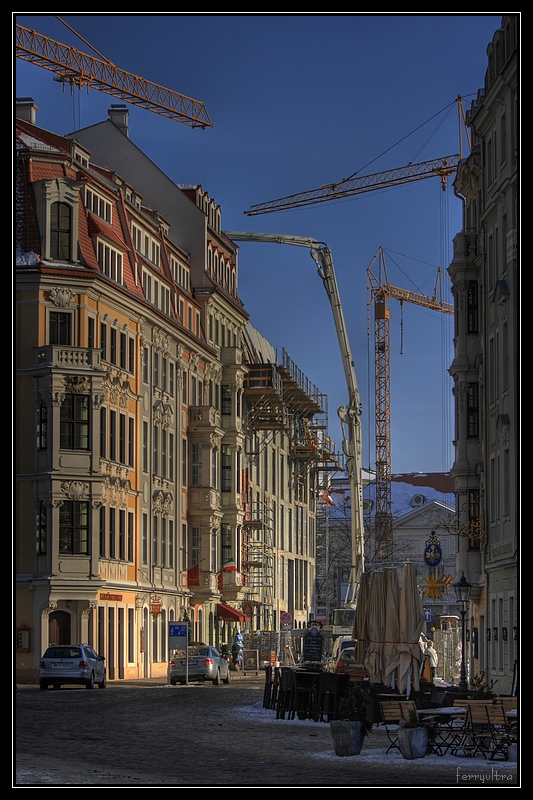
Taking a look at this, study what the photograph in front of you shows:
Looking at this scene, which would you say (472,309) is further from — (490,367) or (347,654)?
(347,654)

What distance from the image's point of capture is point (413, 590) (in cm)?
3359

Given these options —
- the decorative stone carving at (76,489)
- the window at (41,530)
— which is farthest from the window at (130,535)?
the window at (41,530)

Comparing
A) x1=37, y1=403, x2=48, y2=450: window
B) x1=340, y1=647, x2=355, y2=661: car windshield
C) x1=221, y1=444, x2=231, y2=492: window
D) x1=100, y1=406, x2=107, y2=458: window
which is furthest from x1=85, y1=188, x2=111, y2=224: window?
x1=340, y1=647, x2=355, y2=661: car windshield

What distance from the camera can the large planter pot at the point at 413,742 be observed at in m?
22.2

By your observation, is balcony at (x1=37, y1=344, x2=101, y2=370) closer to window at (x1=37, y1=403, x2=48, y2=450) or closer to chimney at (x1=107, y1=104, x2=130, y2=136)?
window at (x1=37, y1=403, x2=48, y2=450)

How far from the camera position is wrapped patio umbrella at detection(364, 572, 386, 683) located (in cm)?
3388

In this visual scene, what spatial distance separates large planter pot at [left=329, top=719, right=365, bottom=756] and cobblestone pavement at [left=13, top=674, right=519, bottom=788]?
0.55 feet

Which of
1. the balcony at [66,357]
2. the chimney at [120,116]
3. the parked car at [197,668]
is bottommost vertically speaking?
the parked car at [197,668]

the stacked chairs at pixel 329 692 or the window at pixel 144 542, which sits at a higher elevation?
the window at pixel 144 542

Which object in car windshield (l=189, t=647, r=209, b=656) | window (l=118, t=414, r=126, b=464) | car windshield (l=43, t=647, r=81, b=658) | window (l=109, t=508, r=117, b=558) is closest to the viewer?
car windshield (l=43, t=647, r=81, b=658)

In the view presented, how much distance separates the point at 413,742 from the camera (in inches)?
878

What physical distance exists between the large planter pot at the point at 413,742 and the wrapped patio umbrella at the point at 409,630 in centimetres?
1056

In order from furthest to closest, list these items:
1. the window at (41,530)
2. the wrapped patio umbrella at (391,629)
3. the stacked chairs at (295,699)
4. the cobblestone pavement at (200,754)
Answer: the window at (41,530) → the wrapped patio umbrella at (391,629) → the stacked chairs at (295,699) → the cobblestone pavement at (200,754)

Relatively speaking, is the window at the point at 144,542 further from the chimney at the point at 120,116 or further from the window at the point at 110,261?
the chimney at the point at 120,116
